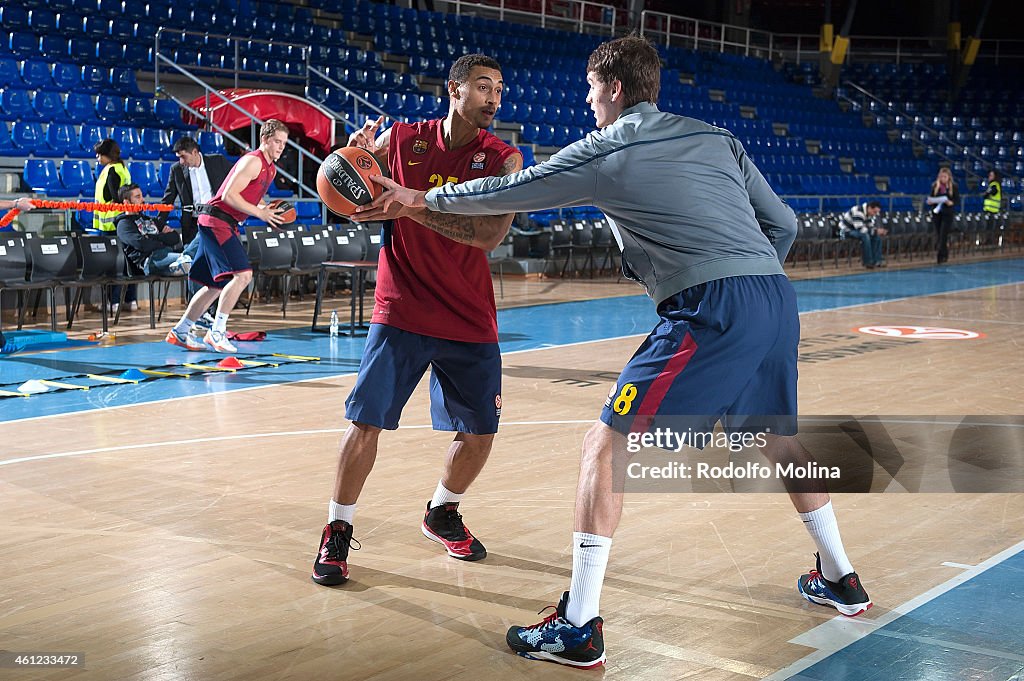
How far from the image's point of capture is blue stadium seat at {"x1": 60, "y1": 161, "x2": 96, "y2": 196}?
13.6m

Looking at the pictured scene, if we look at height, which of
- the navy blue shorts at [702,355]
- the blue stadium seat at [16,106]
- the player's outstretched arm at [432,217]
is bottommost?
the navy blue shorts at [702,355]

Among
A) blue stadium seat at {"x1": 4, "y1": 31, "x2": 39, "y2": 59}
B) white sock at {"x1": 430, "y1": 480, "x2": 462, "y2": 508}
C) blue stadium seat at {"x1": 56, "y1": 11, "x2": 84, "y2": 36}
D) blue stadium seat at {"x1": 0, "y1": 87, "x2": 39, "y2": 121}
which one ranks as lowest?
white sock at {"x1": 430, "y1": 480, "x2": 462, "y2": 508}

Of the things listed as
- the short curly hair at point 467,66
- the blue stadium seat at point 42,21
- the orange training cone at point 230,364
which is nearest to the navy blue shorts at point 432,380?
the short curly hair at point 467,66

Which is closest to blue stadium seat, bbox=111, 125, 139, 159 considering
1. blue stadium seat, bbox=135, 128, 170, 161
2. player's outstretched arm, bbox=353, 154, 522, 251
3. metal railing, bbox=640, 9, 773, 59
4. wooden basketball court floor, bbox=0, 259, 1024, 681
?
blue stadium seat, bbox=135, 128, 170, 161

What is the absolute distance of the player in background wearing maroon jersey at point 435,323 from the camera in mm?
4141

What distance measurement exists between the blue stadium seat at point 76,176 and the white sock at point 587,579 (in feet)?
38.0

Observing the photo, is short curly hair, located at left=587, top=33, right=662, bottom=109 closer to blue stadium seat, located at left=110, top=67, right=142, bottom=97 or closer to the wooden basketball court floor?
the wooden basketball court floor

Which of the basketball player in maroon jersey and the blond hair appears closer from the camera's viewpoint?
the blond hair

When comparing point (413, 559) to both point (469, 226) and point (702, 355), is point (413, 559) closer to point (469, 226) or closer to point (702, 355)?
point (469, 226)

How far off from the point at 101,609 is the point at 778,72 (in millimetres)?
30499

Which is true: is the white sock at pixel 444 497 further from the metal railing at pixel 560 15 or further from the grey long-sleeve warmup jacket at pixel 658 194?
the metal railing at pixel 560 15

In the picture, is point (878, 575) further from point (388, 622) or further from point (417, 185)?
point (417, 185)

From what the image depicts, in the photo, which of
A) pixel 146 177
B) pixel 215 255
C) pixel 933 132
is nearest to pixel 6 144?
pixel 146 177

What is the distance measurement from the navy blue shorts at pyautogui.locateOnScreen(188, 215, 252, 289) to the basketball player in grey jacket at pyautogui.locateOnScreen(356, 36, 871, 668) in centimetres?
643
